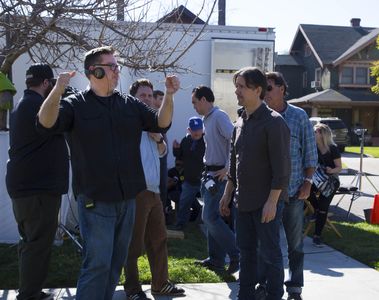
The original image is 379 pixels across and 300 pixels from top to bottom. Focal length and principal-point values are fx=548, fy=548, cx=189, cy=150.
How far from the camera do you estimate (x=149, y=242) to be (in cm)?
514

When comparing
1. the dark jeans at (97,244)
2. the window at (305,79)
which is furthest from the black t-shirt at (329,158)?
the window at (305,79)

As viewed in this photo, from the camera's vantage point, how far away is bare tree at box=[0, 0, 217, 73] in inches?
251

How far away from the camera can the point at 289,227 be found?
486 cm

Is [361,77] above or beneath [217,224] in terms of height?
above

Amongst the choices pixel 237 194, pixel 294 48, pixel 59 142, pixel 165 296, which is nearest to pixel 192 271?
pixel 165 296

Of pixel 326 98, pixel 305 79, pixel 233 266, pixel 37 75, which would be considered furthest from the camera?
pixel 305 79

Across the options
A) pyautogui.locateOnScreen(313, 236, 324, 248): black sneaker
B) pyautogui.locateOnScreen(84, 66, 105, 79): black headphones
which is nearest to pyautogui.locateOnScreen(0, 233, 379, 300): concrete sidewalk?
pyautogui.locateOnScreen(313, 236, 324, 248): black sneaker

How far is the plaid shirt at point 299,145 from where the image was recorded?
16.0 ft

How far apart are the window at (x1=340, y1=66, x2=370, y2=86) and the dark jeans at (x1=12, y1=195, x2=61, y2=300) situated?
37.4 m

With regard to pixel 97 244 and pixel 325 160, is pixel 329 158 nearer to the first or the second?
pixel 325 160

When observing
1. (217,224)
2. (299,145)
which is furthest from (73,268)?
(299,145)

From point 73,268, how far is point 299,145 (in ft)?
9.01

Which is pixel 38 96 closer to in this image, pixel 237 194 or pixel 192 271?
pixel 237 194

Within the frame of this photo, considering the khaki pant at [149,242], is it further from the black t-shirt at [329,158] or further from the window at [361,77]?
the window at [361,77]
